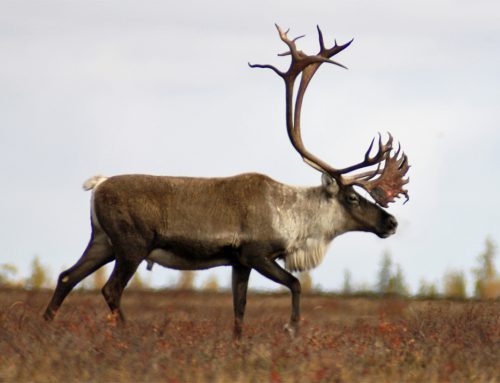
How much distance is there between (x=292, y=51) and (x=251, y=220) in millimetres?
2145

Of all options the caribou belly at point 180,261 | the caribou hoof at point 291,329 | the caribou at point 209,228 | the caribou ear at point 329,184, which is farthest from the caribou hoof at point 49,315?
the caribou ear at point 329,184

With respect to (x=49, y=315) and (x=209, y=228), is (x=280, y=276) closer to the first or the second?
(x=209, y=228)

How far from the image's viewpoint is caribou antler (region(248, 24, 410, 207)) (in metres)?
12.6

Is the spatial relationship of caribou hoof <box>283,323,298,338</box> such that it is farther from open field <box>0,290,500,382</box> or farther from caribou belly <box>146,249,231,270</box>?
caribou belly <box>146,249,231,270</box>

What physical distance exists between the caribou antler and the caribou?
65mm

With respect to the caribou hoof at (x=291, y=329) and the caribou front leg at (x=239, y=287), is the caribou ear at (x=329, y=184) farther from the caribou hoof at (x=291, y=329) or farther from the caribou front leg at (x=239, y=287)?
the caribou hoof at (x=291, y=329)

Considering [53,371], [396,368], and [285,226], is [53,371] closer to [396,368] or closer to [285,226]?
[396,368]

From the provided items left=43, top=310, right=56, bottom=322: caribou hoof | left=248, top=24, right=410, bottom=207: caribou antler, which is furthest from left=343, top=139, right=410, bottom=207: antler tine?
left=43, top=310, right=56, bottom=322: caribou hoof

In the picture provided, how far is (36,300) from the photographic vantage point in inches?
558

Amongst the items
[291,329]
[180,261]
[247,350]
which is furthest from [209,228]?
[247,350]

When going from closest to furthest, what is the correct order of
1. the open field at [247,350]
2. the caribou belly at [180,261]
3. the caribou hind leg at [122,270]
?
the open field at [247,350]
the caribou hind leg at [122,270]
the caribou belly at [180,261]

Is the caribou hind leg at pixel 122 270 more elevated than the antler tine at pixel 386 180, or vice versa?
the antler tine at pixel 386 180

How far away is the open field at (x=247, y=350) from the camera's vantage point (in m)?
8.31

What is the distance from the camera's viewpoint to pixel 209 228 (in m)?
11.7
